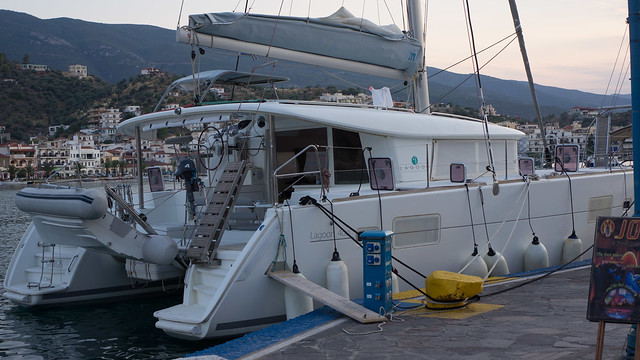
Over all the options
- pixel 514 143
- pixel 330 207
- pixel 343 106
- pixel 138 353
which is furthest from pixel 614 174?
pixel 138 353

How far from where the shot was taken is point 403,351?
562cm

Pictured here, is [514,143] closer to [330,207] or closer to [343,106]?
[343,106]

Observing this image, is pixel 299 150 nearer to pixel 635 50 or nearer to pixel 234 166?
pixel 234 166

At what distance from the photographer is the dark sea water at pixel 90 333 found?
7.84 meters

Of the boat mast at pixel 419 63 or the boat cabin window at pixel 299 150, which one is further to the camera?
the boat mast at pixel 419 63

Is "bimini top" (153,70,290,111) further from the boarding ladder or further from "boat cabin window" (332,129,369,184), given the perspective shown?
the boarding ladder

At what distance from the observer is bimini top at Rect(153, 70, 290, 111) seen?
1006 centimetres

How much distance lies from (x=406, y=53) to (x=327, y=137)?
3042 mm

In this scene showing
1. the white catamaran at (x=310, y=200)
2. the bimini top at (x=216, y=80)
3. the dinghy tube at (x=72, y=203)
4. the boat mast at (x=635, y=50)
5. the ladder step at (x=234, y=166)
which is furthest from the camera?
the bimini top at (x=216, y=80)

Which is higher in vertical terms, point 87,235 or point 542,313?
point 87,235

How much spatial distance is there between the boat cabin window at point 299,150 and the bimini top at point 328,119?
8.6 inches

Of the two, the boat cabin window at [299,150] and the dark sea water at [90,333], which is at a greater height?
the boat cabin window at [299,150]

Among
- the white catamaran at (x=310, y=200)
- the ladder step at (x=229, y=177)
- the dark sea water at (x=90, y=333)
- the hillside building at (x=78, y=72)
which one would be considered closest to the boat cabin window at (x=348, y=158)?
the white catamaran at (x=310, y=200)

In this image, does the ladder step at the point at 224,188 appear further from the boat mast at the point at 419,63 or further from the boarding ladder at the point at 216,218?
the boat mast at the point at 419,63
